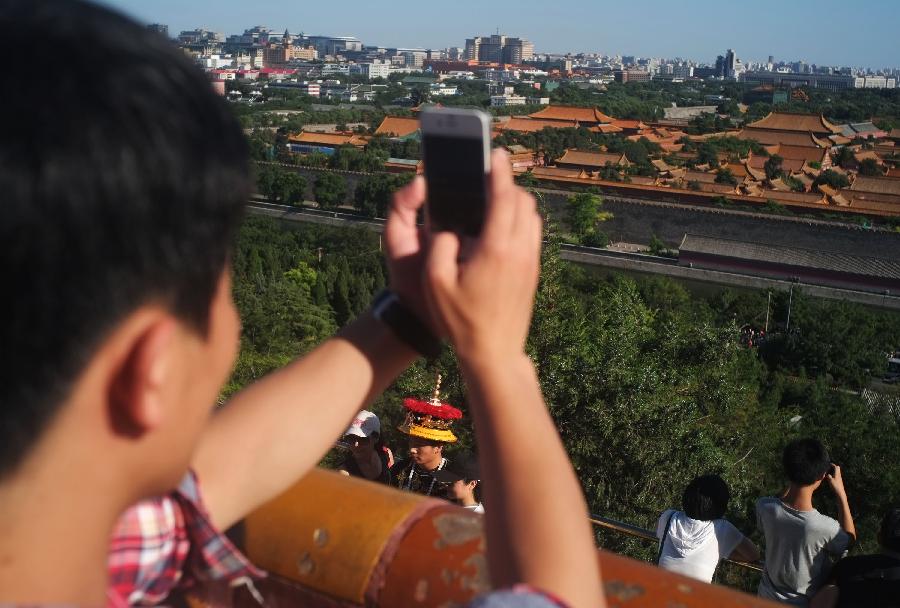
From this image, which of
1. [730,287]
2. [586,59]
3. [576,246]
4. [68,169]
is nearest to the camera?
[68,169]

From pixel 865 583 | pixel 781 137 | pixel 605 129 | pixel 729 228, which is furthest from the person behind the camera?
pixel 605 129

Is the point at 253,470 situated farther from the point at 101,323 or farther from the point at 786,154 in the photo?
the point at 786,154

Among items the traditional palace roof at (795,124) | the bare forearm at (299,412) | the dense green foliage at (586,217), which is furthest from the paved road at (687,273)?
the traditional palace roof at (795,124)

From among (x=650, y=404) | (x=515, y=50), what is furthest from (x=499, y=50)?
(x=650, y=404)

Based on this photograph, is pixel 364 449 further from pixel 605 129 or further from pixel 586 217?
pixel 605 129

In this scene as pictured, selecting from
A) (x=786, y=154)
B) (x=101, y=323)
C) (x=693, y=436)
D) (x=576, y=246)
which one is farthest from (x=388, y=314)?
(x=786, y=154)
